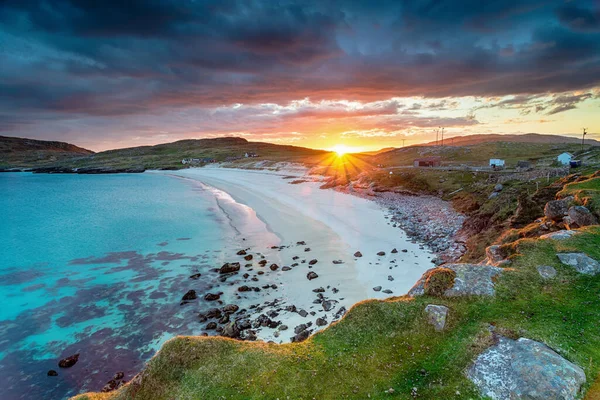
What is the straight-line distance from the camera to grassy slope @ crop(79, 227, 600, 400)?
9.34m

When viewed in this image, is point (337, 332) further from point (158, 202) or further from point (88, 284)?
point (158, 202)

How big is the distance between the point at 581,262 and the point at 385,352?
10.9 metres

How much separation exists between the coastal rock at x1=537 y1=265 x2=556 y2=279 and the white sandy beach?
9318 mm

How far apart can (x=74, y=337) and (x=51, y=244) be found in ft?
109

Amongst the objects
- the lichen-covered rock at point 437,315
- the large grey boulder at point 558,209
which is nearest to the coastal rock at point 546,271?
the lichen-covered rock at point 437,315

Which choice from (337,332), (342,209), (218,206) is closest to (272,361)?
(337,332)

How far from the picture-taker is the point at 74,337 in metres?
20.7

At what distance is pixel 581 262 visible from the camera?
45.7 ft

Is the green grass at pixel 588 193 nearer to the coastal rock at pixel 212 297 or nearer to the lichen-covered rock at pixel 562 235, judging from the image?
the lichen-covered rock at pixel 562 235

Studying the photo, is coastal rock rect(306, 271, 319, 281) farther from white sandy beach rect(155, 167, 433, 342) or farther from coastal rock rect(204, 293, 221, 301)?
coastal rock rect(204, 293, 221, 301)

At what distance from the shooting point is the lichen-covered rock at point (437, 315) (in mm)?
11391

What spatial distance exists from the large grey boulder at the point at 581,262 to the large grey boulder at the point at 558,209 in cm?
800

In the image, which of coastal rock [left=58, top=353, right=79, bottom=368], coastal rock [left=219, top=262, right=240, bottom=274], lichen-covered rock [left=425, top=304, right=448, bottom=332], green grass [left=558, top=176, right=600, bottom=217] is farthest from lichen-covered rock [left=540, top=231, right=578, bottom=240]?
coastal rock [left=58, top=353, right=79, bottom=368]

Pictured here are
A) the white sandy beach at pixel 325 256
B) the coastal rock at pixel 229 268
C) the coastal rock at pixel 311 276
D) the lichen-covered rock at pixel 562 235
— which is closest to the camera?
the lichen-covered rock at pixel 562 235
